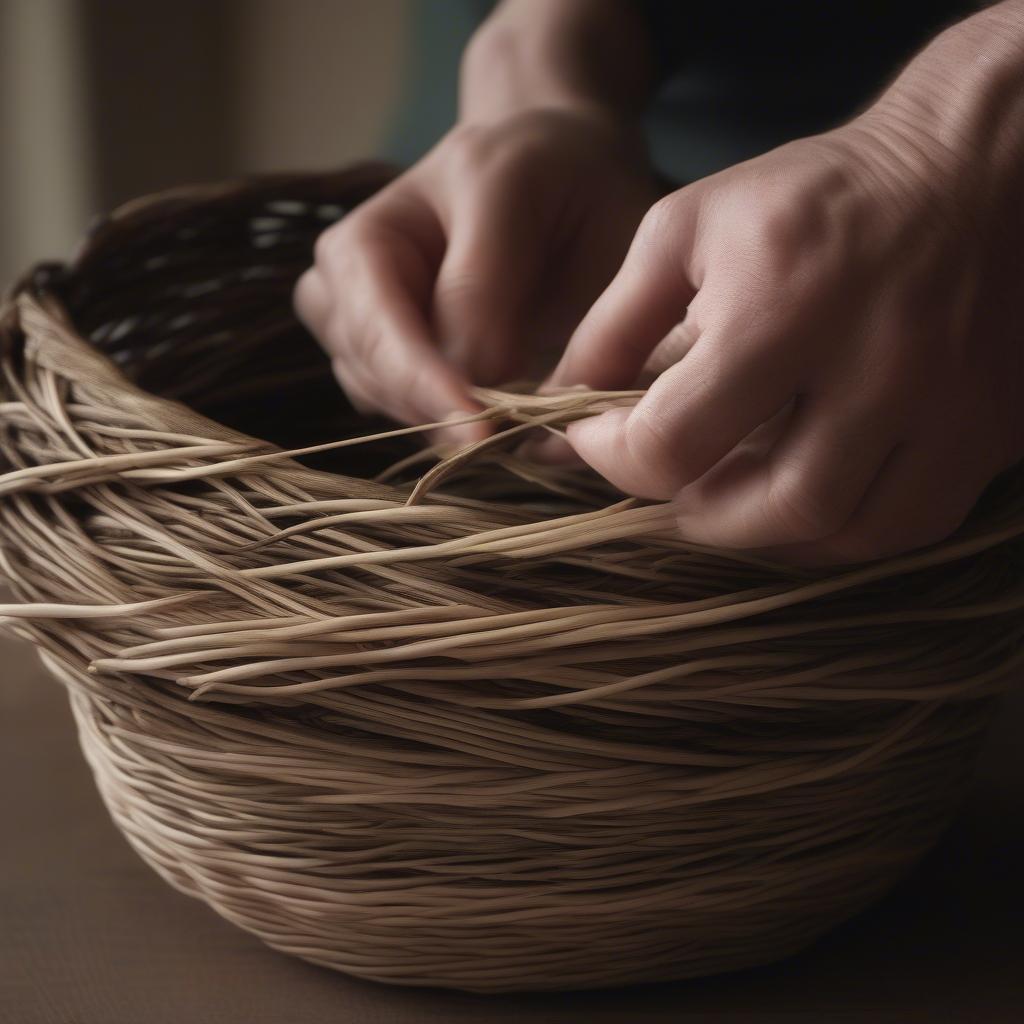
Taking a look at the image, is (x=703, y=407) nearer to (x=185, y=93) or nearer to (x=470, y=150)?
(x=470, y=150)

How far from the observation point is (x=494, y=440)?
1.00 feet

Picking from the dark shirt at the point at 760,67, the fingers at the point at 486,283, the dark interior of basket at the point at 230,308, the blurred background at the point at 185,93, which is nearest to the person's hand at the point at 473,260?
the fingers at the point at 486,283

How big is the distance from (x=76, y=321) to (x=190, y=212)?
0.08 metres

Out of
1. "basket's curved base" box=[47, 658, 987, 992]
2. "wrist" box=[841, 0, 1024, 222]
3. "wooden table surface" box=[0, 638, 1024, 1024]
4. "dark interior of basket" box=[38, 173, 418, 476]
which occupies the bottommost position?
"wooden table surface" box=[0, 638, 1024, 1024]

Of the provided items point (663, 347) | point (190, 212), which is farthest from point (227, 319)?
point (663, 347)

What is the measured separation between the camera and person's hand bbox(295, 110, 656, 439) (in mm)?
401

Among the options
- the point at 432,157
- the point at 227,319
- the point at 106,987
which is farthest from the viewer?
the point at 227,319

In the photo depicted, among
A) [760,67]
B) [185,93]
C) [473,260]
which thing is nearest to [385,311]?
[473,260]

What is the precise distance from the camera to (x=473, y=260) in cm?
42

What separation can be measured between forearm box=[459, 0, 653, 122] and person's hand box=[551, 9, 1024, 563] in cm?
25

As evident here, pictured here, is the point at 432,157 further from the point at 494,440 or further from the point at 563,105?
the point at 494,440

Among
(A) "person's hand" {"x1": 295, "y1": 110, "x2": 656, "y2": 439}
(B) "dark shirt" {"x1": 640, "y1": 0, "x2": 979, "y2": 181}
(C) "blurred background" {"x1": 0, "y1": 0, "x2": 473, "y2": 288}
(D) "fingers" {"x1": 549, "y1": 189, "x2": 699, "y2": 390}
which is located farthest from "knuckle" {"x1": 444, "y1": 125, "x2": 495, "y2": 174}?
(C) "blurred background" {"x1": 0, "y1": 0, "x2": 473, "y2": 288}

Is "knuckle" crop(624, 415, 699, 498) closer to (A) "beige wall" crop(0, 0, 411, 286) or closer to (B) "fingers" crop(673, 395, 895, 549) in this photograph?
(B) "fingers" crop(673, 395, 895, 549)

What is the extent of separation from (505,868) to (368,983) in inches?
3.1
